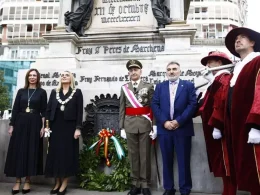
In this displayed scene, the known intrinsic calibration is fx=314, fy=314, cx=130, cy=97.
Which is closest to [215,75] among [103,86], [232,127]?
[232,127]

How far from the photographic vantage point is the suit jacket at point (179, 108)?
454cm

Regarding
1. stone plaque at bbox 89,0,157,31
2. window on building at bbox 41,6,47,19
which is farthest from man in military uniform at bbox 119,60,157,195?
window on building at bbox 41,6,47,19

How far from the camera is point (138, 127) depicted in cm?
472

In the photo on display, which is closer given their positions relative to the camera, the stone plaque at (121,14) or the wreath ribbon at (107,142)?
the wreath ribbon at (107,142)

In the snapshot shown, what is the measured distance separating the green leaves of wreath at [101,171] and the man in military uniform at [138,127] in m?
0.32

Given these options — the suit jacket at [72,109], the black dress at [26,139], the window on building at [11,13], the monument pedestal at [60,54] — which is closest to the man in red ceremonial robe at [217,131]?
the suit jacket at [72,109]

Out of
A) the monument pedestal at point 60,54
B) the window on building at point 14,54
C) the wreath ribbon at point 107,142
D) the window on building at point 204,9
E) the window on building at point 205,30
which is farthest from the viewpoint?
the window on building at point 14,54

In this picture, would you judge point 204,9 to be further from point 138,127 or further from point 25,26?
point 138,127

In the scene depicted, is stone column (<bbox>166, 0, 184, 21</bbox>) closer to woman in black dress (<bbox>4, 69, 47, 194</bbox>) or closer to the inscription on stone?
the inscription on stone

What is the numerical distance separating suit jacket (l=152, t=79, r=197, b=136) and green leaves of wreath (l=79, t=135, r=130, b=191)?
0.91 meters

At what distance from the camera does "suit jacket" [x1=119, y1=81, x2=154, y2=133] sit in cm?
473

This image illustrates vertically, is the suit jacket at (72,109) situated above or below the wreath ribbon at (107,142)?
above

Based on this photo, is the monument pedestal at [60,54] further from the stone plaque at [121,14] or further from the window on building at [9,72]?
the window on building at [9,72]

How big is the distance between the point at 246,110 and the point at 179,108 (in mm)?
1245
